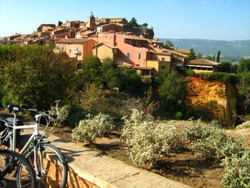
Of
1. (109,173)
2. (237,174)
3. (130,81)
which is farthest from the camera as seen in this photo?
(130,81)

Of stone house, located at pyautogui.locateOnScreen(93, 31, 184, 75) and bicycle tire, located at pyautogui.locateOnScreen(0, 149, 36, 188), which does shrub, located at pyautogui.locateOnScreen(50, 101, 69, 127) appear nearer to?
bicycle tire, located at pyautogui.locateOnScreen(0, 149, 36, 188)

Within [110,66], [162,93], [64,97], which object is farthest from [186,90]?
[64,97]

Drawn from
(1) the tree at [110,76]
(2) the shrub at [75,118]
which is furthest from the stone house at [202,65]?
(2) the shrub at [75,118]

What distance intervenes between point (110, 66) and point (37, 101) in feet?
114

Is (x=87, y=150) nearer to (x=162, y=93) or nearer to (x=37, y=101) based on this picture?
(x=37, y=101)

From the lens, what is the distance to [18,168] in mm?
3598

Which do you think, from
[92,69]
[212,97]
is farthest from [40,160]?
[212,97]

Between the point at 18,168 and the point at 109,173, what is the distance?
3.75ft

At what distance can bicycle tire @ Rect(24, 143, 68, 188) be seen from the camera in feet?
11.7

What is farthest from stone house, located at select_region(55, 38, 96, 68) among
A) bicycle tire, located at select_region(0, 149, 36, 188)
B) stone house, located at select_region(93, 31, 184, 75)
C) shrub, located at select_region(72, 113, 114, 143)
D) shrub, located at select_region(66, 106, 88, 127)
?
bicycle tire, located at select_region(0, 149, 36, 188)

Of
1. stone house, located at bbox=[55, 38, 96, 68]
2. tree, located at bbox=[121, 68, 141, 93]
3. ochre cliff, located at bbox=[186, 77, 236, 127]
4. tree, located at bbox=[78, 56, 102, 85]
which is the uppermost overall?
stone house, located at bbox=[55, 38, 96, 68]

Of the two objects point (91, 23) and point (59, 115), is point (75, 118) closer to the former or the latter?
point (59, 115)

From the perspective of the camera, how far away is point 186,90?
42344 millimetres

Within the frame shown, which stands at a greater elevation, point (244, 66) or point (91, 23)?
point (91, 23)
